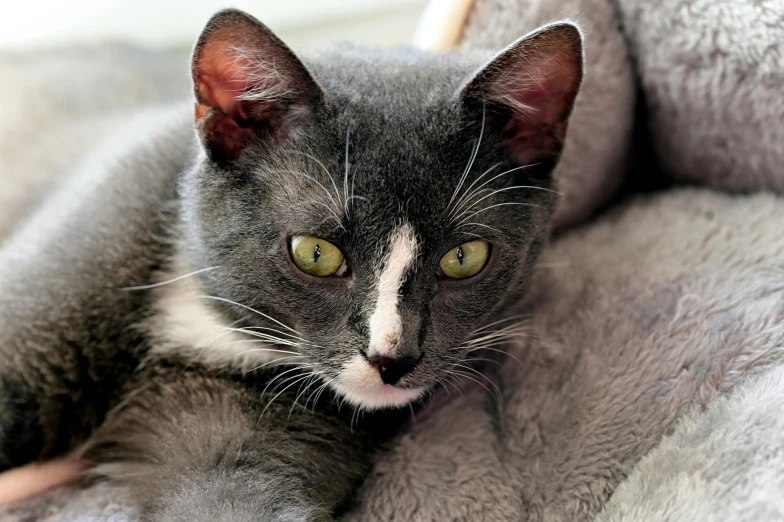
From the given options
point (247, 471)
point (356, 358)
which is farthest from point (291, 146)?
point (247, 471)

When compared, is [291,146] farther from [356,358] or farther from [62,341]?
[62,341]

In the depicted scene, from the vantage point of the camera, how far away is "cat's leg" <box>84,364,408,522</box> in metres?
1.01

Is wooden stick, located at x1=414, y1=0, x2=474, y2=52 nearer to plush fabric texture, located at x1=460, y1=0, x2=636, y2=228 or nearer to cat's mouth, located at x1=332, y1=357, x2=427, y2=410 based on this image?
plush fabric texture, located at x1=460, y1=0, x2=636, y2=228

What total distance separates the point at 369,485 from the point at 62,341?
52cm

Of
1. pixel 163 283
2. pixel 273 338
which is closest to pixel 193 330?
pixel 163 283

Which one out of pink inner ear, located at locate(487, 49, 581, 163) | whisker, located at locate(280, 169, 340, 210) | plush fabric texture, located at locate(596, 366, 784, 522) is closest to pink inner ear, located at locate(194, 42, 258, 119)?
whisker, located at locate(280, 169, 340, 210)

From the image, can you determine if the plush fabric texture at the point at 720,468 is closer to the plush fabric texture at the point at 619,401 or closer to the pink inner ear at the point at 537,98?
the plush fabric texture at the point at 619,401

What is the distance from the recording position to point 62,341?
1114 mm

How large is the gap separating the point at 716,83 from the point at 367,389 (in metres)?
0.86

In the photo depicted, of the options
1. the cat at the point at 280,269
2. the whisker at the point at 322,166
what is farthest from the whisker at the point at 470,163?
the whisker at the point at 322,166

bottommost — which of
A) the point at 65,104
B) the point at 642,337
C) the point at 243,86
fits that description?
the point at 642,337

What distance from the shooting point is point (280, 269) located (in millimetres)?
1000

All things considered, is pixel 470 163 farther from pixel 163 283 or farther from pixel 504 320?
pixel 163 283

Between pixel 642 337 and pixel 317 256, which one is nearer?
pixel 317 256
